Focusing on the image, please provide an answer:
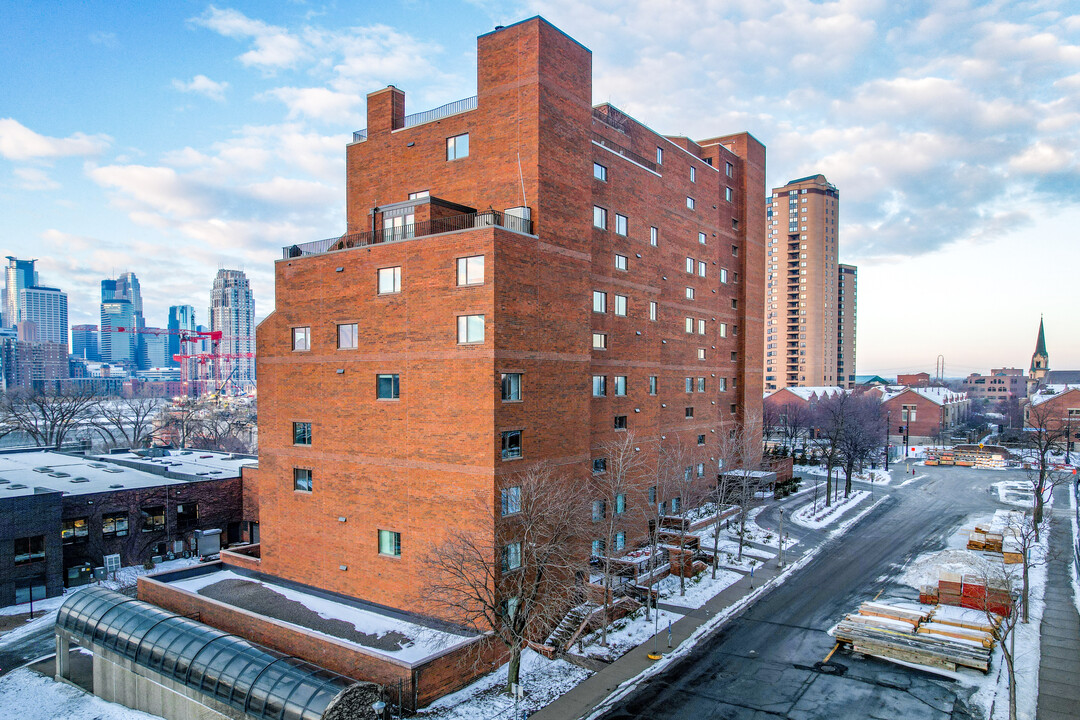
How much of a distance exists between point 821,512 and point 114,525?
5282 cm

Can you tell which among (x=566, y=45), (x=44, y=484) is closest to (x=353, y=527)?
(x=566, y=45)

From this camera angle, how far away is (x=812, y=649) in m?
24.8

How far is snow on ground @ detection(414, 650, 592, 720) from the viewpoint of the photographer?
19797 mm

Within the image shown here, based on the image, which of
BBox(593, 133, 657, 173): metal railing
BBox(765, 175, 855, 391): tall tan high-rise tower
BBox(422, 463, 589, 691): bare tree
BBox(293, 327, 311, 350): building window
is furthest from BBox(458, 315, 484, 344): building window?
BBox(765, 175, 855, 391): tall tan high-rise tower

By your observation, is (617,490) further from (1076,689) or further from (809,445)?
(809,445)

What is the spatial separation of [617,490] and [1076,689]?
65.0ft

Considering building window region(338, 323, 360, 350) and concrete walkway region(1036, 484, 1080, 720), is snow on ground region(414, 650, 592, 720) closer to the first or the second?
building window region(338, 323, 360, 350)

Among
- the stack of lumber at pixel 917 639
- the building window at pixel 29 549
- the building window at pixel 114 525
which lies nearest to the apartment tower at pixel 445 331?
the stack of lumber at pixel 917 639

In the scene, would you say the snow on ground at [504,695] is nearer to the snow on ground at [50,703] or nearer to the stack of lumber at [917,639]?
the snow on ground at [50,703]

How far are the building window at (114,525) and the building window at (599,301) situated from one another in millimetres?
33900

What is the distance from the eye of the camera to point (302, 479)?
30.0 m

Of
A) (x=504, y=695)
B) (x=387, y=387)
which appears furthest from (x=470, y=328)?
(x=504, y=695)

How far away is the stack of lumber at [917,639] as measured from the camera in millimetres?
22812

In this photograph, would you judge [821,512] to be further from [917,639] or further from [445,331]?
[445,331]
